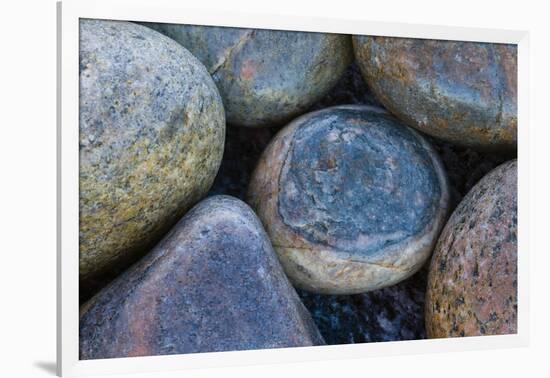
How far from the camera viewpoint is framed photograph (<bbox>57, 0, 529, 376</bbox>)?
171 cm

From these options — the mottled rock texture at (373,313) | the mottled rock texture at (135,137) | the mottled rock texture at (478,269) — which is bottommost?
the mottled rock texture at (373,313)

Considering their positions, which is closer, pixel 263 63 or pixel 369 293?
pixel 263 63

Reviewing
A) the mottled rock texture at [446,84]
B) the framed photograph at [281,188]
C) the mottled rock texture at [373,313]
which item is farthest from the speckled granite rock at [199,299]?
the mottled rock texture at [446,84]

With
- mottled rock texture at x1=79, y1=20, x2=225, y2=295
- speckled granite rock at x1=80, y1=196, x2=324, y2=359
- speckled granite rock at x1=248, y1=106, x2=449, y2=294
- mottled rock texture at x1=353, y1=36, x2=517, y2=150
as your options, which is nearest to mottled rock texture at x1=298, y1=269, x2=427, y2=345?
speckled granite rock at x1=248, y1=106, x2=449, y2=294

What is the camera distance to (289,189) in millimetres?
2006

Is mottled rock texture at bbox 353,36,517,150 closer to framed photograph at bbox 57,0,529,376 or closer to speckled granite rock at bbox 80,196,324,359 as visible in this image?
framed photograph at bbox 57,0,529,376

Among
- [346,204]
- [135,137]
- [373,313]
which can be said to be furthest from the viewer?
[373,313]

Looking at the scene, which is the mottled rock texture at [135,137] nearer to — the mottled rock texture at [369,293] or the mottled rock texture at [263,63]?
the mottled rock texture at [263,63]

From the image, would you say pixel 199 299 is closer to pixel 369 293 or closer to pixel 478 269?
pixel 369 293

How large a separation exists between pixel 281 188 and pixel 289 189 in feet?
0.09

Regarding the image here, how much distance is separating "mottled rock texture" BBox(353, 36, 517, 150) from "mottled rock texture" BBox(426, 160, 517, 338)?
20 centimetres

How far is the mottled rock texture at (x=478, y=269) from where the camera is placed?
201cm

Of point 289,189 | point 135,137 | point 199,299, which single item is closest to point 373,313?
point 289,189

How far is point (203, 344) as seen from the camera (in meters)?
1.78
